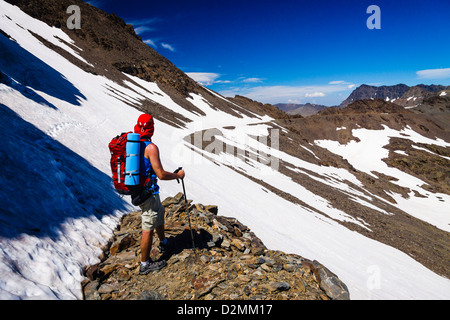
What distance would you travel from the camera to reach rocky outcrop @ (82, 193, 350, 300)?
4246 mm

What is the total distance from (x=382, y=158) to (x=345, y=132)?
21.4 metres

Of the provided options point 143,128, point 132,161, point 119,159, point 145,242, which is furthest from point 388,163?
point 119,159

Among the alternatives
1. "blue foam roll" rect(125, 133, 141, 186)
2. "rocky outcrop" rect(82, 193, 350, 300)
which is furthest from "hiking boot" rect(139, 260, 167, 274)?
"blue foam roll" rect(125, 133, 141, 186)

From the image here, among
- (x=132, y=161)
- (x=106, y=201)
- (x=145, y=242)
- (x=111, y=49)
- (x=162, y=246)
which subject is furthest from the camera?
(x=111, y=49)

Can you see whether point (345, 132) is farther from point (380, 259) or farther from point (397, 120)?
point (380, 259)

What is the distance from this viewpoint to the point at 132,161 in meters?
4.29

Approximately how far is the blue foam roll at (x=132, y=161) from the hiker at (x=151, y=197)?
15cm

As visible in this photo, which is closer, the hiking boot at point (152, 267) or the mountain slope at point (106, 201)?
the mountain slope at point (106, 201)

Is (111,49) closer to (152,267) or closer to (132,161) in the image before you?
(132,161)

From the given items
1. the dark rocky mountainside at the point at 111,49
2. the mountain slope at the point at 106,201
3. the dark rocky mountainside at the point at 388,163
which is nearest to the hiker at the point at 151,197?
the mountain slope at the point at 106,201

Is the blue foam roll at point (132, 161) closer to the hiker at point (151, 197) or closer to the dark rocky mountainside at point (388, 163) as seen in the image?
the hiker at point (151, 197)

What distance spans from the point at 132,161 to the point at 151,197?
895 millimetres

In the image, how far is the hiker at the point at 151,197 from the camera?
435 cm

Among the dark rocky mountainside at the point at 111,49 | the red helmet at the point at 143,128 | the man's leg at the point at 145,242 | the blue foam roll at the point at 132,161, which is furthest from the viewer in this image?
the dark rocky mountainside at the point at 111,49
